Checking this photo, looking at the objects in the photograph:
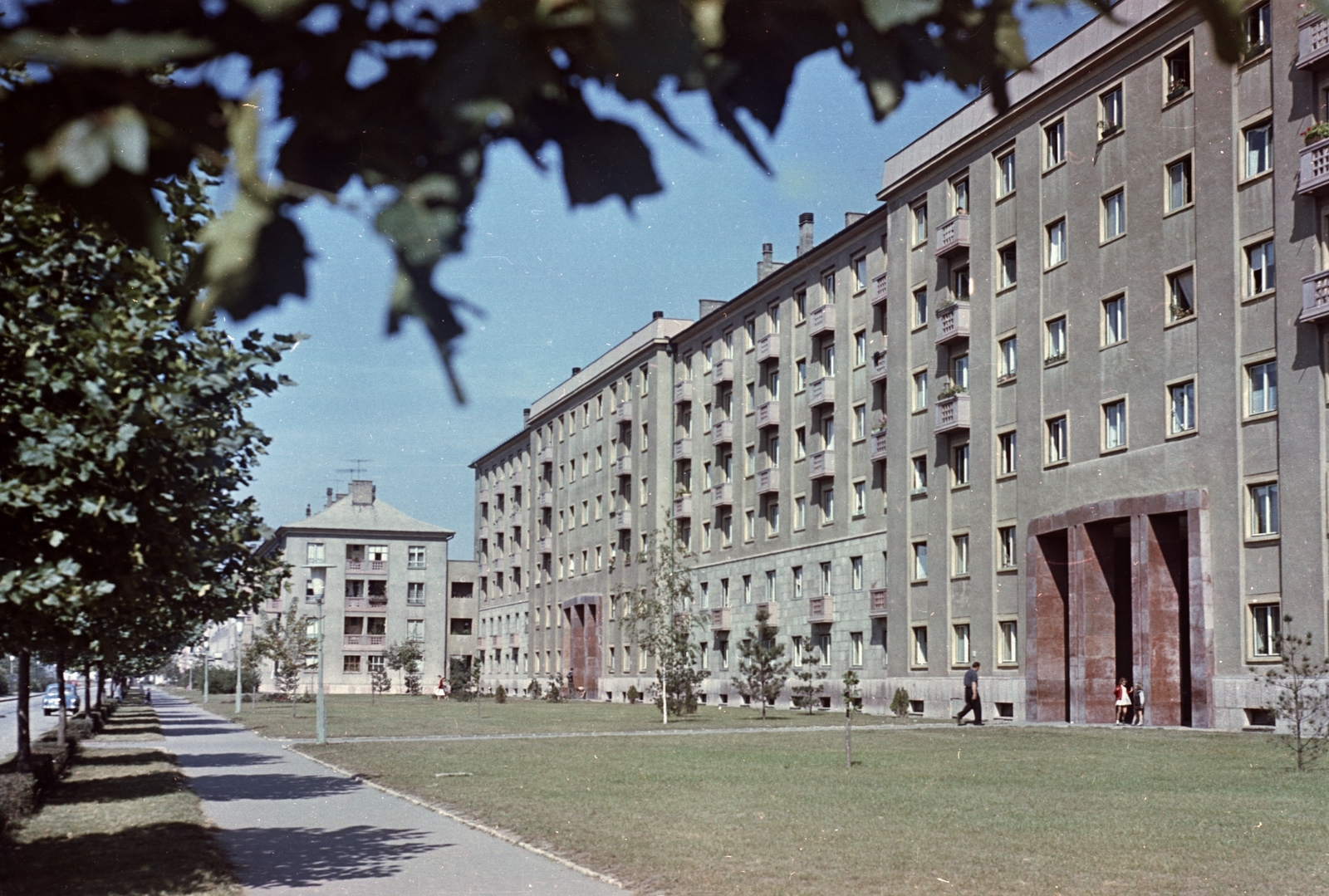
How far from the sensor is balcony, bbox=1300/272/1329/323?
31.9m

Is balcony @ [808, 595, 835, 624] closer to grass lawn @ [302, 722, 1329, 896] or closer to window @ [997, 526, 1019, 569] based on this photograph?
window @ [997, 526, 1019, 569]

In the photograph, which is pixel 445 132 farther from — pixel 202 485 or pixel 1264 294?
pixel 1264 294

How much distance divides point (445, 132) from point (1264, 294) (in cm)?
3557

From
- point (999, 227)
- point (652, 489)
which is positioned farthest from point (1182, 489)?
point (652, 489)

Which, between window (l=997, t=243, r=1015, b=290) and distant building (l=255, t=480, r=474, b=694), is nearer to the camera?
window (l=997, t=243, r=1015, b=290)

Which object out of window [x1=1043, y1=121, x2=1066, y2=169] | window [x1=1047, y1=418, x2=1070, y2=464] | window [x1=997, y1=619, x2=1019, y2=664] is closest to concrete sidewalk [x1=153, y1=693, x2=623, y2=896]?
window [x1=1047, y1=418, x2=1070, y2=464]

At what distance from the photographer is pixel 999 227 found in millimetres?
45219

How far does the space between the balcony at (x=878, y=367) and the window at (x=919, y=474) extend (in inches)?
171

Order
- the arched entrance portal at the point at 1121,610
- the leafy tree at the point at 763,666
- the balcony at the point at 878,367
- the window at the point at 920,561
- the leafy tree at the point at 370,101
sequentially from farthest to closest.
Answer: the balcony at the point at 878,367, the window at the point at 920,561, the leafy tree at the point at 763,666, the arched entrance portal at the point at 1121,610, the leafy tree at the point at 370,101

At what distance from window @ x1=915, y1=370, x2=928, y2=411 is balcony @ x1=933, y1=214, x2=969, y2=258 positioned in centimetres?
490

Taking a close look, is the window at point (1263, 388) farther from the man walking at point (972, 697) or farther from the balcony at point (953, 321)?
the balcony at point (953, 321)

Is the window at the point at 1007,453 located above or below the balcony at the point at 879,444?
below

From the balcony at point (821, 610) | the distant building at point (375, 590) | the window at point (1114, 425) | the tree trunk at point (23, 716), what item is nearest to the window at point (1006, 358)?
the window at point (1114, 425)

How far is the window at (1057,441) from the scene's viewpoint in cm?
4197
